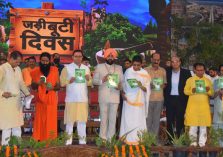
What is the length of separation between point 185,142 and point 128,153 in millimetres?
888

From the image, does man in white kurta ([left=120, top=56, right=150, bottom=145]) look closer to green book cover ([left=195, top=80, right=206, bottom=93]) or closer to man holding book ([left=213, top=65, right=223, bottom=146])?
green book cover ([left=195, top=80, right=206, bottom=93])

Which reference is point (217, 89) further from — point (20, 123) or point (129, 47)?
point (129, 47)

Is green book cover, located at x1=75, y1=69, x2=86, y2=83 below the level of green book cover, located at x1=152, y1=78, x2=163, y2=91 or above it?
above

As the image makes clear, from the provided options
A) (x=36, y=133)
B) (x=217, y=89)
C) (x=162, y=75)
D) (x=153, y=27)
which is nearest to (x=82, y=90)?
(x=36, y=133)

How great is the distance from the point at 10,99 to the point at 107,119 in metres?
1.77

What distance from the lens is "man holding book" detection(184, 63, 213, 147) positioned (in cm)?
775

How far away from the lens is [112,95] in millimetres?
7996

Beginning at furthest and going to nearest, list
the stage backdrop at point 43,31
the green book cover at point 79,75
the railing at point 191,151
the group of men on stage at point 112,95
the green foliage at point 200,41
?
the green foliage at point 200,41 → the stage backdrop at point 43,31 → the green book cover at point 79,75 → the group of men on stage at point 112,95 → the railing at point 191,151

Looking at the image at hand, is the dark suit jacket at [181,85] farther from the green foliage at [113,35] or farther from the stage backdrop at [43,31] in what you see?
the green foliage at [113,35]

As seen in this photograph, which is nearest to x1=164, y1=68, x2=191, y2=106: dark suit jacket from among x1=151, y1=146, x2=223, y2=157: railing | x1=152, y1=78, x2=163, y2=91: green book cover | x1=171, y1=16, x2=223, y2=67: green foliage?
x1=152, y1=78, x2=163, y2=91: green book cover

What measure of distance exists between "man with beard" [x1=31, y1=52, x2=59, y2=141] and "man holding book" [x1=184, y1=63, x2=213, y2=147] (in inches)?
85.4

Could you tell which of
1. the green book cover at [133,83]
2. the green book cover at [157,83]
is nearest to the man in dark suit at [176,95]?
the green book cover at [157,83]

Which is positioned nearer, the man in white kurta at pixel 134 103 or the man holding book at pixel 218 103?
the man holding book at pixel 218 103

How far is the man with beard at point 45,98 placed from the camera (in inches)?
297
